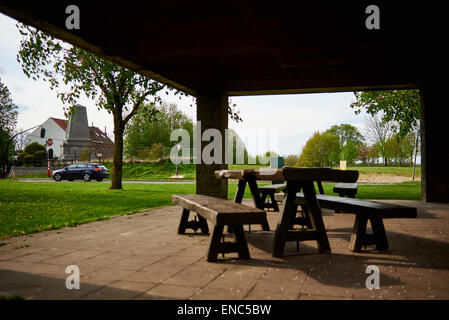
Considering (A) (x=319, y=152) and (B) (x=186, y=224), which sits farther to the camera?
(A) (x=319, y=152)

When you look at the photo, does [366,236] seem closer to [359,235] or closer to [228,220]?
[359,235]

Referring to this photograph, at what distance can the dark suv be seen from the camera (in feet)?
89.7

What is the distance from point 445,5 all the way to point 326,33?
5.61 feet

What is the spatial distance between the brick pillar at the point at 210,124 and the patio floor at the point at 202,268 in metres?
4.59

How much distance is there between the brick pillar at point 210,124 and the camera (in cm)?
1045

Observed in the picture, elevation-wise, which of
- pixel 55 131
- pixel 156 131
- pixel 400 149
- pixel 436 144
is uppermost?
pixel 55 131

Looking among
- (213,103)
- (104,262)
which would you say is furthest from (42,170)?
(104,262)

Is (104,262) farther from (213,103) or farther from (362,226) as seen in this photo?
(213,103)

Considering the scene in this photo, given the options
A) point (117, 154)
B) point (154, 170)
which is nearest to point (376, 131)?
point (154, 170)

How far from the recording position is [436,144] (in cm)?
1024

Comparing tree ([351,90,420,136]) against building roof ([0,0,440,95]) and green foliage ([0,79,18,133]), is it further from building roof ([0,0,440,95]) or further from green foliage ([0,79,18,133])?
green foliage ([0,79,18,133])

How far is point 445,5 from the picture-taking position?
16.3ft

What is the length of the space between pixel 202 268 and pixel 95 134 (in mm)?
68689

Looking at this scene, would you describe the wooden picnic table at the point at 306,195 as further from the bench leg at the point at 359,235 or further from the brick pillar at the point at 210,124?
the brick pillar at the point at 210,124
